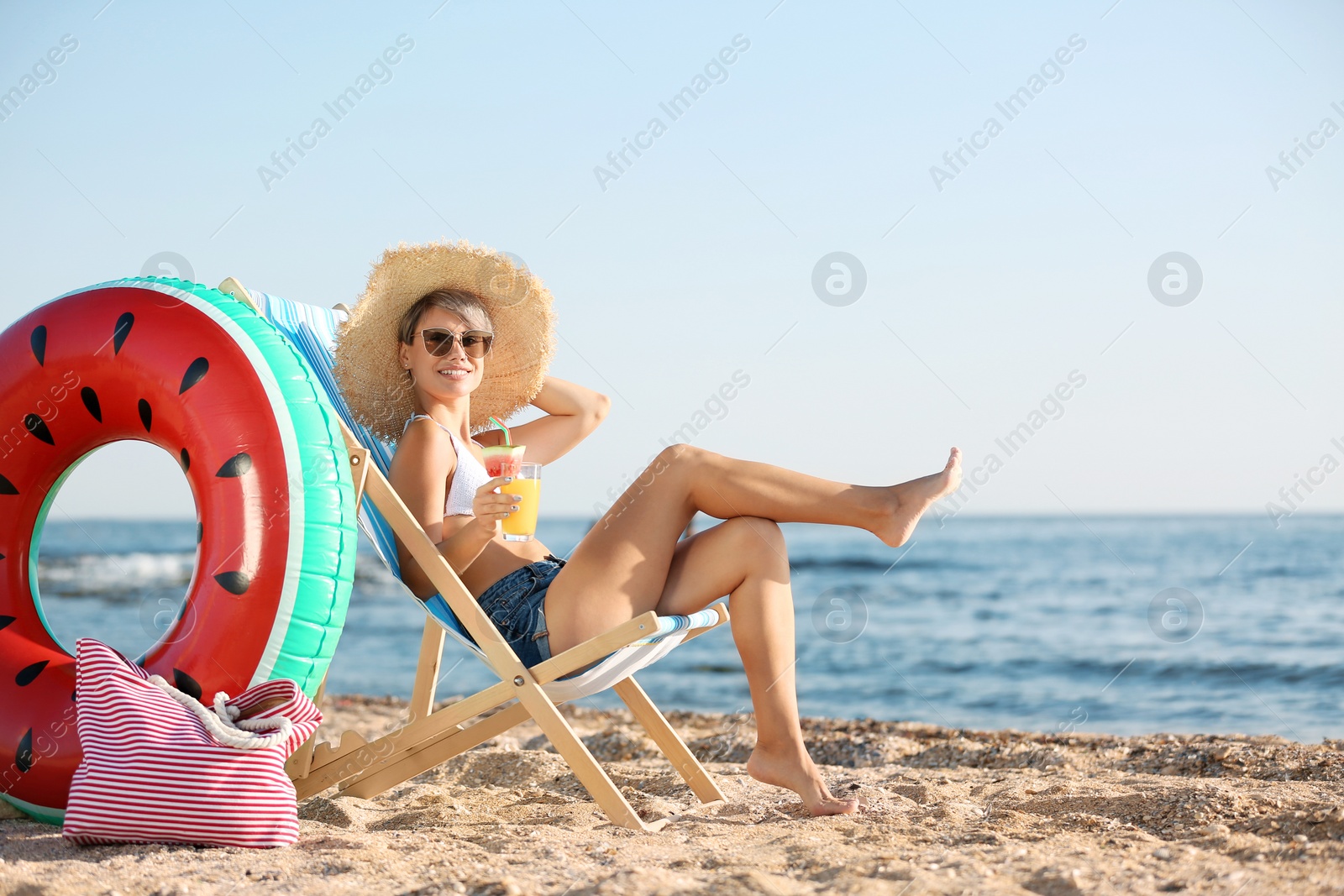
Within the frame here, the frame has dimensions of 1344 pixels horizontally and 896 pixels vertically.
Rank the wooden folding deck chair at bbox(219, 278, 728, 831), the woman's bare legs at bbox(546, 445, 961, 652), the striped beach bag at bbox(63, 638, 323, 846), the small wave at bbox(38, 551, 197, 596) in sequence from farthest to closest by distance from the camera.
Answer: the small wave at bbox(38, 551, 197, 596) < the woman's bare legs at bbox(546, 445, 961, 652) < the wooden folding deck chair at bbox(219, 278, 728, 831) < the striped beach bag at bbox(63, 638, 323, 846)

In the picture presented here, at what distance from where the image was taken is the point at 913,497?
2.61 metres

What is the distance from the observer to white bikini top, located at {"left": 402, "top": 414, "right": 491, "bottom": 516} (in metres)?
2.83

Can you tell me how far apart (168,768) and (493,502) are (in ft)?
2.99

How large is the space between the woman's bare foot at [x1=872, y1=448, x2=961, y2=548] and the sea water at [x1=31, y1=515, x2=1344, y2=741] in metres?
2.53

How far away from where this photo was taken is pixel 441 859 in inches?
83.0

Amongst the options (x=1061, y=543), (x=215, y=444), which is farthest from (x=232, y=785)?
(x=1061, y=543)

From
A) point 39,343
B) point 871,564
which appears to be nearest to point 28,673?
point 39,343

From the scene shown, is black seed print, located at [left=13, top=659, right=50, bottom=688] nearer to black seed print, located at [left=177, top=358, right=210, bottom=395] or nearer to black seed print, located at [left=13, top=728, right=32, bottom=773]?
black seed print, located at [left=13, top=728, right=32, bottom=773]

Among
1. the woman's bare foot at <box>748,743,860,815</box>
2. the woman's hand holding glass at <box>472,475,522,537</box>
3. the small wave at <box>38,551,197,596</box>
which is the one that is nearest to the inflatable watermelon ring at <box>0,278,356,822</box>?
the woman's hand holding glass at <box>472,475,522,537</box>

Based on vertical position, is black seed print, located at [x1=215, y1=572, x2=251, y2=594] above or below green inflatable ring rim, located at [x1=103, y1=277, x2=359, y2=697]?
below

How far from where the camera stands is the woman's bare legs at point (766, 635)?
8.59 ft

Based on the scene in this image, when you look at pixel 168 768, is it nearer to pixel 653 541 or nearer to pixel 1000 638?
pixel 653 541

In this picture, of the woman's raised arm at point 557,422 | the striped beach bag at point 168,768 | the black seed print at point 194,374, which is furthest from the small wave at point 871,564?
the striped beach bag at point 168,768

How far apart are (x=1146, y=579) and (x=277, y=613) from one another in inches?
691
